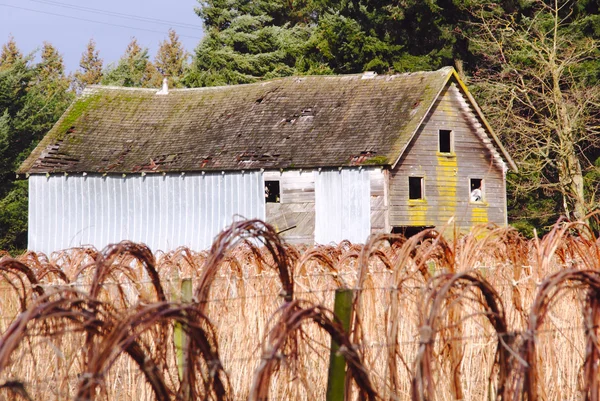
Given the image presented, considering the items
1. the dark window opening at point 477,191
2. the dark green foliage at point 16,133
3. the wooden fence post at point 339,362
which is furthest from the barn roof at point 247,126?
the wooden fence post at point 339,362

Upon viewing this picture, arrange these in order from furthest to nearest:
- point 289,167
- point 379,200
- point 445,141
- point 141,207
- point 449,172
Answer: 1. point 445,141
2. point 141,207
3. point 449,172
4. point 289,167
5. point 379,200

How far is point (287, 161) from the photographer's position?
1035 inches

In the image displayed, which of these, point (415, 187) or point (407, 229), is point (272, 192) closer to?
point (415, 187)

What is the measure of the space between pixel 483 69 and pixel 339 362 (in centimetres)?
2824

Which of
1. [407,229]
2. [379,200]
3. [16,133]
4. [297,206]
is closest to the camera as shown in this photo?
[379,200]

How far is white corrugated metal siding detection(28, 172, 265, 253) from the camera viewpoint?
27.0 m

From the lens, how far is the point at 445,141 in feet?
92.5

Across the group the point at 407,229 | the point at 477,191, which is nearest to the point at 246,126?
the point at 407,229

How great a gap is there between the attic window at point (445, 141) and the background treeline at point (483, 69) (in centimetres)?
223

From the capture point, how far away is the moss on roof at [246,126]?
26328 mm

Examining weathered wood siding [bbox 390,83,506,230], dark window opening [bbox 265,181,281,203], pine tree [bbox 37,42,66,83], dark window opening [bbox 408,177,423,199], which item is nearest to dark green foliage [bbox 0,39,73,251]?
dark window opening [bbox 265,181,281,203]

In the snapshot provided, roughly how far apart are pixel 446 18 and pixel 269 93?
1060 cm

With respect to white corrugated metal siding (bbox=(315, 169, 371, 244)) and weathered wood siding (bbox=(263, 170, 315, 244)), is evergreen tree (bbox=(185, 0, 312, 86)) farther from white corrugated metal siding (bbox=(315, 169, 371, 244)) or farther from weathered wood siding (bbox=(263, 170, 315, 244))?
white corrugated metal siding (bbox=(315, 169, 371, 244))

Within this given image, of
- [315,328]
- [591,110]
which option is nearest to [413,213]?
[591,110]
